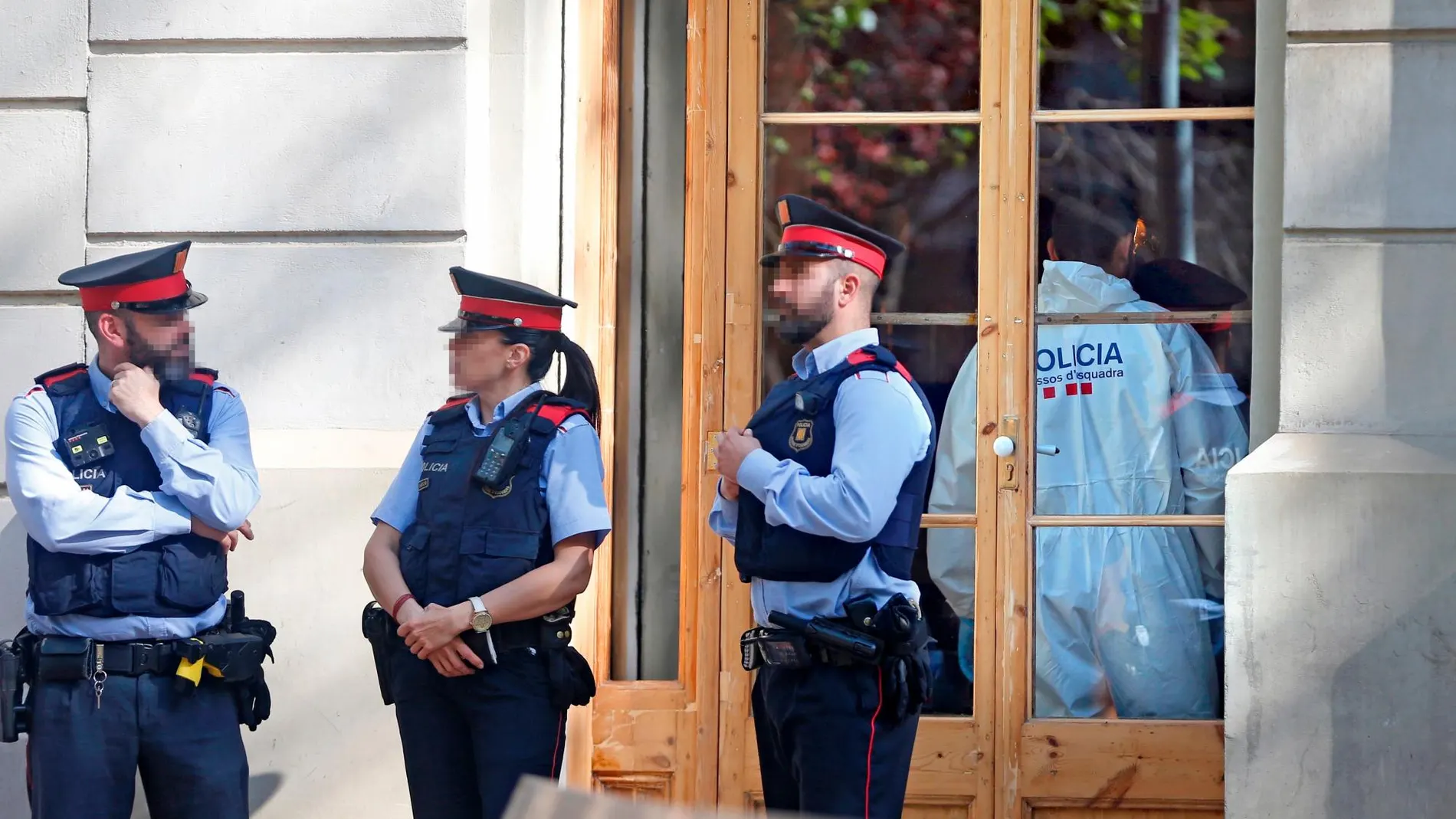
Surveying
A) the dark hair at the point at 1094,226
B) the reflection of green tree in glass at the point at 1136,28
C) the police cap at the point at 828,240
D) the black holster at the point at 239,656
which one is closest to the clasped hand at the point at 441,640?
the black holster at the point at 239,656

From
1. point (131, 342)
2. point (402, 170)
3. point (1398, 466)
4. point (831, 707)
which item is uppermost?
point (402, 170)

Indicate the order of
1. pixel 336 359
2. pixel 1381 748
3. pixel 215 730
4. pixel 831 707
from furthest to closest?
1. pixel 336 359
2. pixel 1381 748
3. pixel 215 730
4. pixel 831 707

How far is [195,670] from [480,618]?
2.44 ft

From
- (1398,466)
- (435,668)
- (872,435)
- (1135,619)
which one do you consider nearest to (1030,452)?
(1135,619)

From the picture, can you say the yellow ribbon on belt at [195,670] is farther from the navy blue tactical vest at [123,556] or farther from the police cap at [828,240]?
the police cap at [828,240]

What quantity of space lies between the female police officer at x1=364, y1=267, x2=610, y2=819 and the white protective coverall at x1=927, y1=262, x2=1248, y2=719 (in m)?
1.59

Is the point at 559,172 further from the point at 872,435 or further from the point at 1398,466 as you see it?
the point at 1398,466

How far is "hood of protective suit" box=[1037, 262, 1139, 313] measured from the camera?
200 inches

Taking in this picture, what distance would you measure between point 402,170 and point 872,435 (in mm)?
1989

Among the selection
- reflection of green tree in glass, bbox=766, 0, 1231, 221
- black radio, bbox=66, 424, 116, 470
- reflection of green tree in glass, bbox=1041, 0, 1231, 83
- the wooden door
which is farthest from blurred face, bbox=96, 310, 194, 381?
reflection of green tree in glass, bbox=1041, 0, 1231, 83

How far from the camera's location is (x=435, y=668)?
386 cm

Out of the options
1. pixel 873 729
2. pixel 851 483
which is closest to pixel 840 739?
pixel 873 729

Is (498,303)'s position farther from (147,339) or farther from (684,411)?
(684,411)

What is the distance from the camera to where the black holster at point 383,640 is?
396 centimetres
